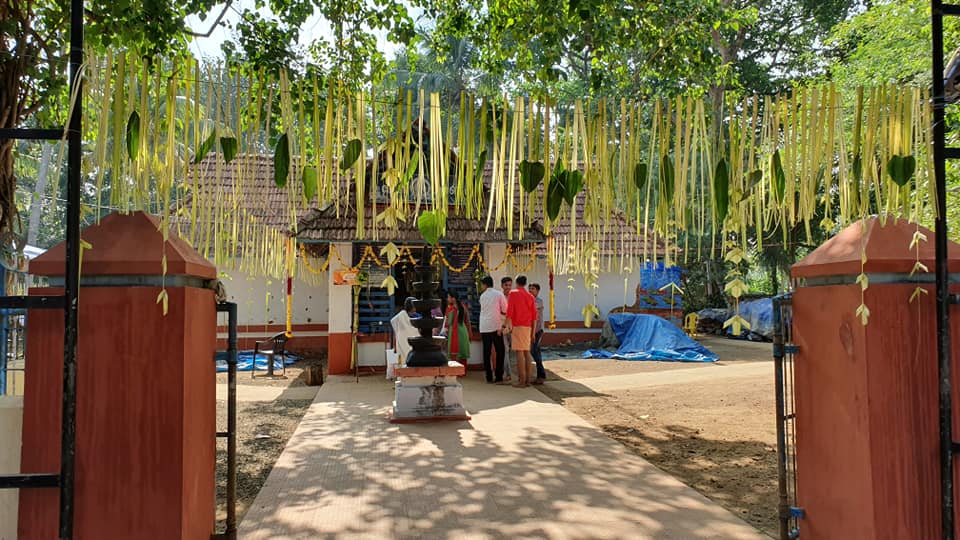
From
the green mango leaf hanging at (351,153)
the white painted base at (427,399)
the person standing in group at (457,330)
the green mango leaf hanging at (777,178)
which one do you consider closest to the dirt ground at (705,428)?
the person standing in group at (457,330)

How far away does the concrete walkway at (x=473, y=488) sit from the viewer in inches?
144

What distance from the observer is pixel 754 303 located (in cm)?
1870

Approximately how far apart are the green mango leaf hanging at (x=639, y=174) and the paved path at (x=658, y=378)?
21.6 feet

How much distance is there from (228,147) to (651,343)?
42.4ft

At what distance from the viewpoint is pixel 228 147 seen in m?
2.54

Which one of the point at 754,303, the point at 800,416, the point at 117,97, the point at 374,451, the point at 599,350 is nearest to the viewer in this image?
the point at 117,97

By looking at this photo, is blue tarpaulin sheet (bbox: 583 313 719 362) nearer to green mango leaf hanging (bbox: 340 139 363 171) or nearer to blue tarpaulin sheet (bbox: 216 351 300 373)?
blue tarpaulin sheet (bbox: 216 351 300 373)

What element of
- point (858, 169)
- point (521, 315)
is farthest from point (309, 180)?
point (521, 315)

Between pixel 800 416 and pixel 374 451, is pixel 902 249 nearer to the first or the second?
pixel 800 416

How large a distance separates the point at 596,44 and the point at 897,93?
4437mm

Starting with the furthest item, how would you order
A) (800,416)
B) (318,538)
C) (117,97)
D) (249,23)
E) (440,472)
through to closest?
(249,23), (440,472), (318,538), (800,416), (117,97)

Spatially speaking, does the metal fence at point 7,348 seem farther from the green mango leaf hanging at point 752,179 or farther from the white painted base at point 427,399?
the white painted base at point 427,399

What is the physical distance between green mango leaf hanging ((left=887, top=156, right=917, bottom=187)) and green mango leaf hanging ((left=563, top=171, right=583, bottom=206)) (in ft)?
4.37

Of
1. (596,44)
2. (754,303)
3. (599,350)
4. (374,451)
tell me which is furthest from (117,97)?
(754,303)
